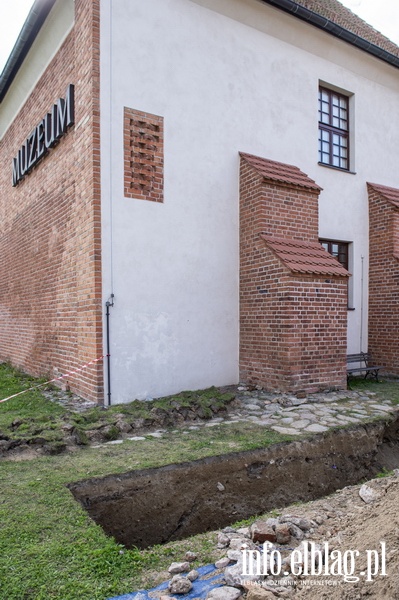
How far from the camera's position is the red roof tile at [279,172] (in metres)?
7.31

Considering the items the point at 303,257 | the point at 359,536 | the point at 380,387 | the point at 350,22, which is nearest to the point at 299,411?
the point at 303,257

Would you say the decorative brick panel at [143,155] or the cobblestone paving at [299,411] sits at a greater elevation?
the decorative brick panel at [143,155]

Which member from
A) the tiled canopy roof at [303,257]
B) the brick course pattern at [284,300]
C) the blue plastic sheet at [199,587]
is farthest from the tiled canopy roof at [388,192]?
the blue plastic sheet at [199,587]

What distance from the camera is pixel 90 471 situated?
3670 millimetres

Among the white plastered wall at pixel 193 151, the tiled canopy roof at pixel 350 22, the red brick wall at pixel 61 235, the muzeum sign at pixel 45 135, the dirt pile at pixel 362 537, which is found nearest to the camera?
the dirt pile at pixel 362 537

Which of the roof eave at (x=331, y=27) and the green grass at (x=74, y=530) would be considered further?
the roof eave at (x=331, y=27)

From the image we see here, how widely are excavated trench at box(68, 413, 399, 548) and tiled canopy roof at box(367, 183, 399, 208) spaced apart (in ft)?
20.9

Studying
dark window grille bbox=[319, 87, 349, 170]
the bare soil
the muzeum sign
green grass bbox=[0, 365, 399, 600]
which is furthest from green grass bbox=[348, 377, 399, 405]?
the muzeum sign

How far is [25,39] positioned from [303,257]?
634 cm

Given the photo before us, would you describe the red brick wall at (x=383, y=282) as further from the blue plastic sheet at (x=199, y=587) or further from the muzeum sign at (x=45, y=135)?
the blue plastic sheet at (x=199, y=587)

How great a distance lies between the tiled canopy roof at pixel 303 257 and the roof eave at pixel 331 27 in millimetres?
4186

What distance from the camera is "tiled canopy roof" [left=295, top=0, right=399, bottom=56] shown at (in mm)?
9789

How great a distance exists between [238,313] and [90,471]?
4394 mm

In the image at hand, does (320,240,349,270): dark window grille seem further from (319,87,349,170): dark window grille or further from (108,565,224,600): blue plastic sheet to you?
(108,565,224,600): blue plastic sheet
